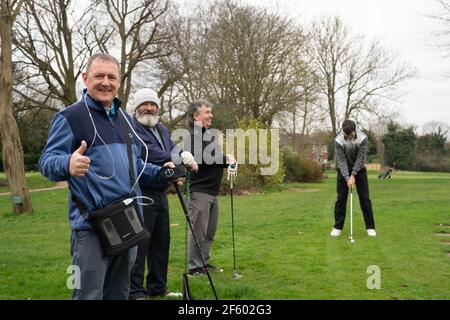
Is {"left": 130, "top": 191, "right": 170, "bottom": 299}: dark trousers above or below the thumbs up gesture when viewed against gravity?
below

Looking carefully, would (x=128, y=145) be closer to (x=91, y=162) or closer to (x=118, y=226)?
(x=91, y=162)

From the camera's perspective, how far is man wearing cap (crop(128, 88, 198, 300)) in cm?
502

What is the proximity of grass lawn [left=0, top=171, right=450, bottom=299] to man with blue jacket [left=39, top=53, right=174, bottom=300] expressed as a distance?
2018mm

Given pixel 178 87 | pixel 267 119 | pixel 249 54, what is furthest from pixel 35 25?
pixel 267 119

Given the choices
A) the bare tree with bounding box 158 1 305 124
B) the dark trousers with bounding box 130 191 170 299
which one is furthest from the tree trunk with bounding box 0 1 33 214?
the bare tree with bounding box 158 1 305 124

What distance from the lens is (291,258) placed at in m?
6.92

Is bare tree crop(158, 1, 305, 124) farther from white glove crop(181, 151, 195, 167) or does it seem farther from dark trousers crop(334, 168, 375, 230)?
white glove crop(181, 151, 195, 167)

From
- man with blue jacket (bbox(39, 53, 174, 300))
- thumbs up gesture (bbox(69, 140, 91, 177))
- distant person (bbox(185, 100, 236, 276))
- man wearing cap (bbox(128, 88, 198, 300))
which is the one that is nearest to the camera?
thumbs up gesture (bbox(69, 140, 91, 177))

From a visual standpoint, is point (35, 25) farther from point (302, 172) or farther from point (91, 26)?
point (302, 172)

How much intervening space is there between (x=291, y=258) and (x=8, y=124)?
9.73 metres

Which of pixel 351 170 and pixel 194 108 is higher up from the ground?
pixel 194 108

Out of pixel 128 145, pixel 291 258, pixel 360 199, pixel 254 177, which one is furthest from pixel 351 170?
pixel 254 177

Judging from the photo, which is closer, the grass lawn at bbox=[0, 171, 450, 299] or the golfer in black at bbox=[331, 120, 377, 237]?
the grass lawn at bbox=[0, 171, 450, 299]

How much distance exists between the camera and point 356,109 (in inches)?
1658
